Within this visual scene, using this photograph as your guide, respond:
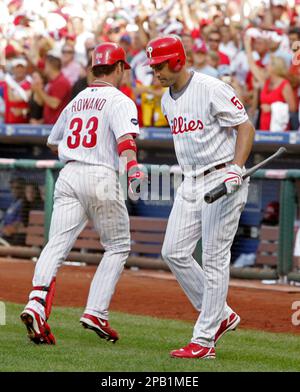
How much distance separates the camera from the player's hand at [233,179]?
6.12 meters

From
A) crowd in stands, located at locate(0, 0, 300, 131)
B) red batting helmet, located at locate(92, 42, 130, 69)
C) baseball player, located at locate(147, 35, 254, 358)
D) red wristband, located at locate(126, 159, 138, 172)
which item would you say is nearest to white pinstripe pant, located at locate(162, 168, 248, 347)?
baseball player, located at locate(147, 35, 254, 358)

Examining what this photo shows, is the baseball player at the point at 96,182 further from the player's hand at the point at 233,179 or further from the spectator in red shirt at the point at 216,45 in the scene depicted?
the spectator in red shirt at the point at 216,45

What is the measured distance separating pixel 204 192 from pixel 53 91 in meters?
8.96

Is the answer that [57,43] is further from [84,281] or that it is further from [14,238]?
[84,281]

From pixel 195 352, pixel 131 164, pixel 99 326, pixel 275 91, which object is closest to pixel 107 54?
pixel 131 164

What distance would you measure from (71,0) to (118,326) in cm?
1089

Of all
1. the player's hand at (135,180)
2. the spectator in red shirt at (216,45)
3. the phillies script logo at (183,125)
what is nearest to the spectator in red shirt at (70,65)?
the spectator in red shirt at (216,45)

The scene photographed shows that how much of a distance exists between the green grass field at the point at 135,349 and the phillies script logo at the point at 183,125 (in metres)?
1.41

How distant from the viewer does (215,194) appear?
19.9ft

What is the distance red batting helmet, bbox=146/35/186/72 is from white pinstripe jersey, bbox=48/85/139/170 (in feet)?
1.83

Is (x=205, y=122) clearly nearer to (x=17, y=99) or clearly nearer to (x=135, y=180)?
(x=135, y=180)

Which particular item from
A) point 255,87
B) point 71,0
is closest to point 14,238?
point 255,87

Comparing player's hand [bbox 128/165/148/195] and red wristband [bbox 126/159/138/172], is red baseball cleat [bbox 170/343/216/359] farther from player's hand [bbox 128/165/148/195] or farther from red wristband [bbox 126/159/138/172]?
red wristband [bbox 126/159/138/172]

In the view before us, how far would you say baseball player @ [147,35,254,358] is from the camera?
638cm
